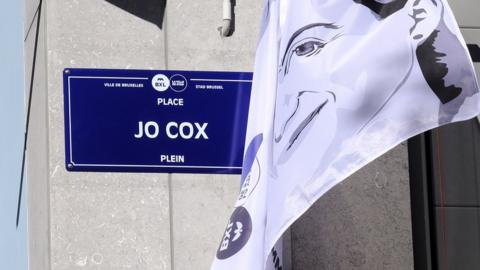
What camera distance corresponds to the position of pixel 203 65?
35.1ft

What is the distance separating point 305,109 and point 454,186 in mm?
2172

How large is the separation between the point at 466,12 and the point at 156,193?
103 inches

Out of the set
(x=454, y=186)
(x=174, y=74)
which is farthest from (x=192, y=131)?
(x=454, y=186)

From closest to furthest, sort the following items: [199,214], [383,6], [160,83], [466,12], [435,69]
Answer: [435,69] → [383,6] → [160,83] → [199,214] → [466,12]

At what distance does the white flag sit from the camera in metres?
8.71

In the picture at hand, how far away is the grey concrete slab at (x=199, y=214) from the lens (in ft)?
34.2

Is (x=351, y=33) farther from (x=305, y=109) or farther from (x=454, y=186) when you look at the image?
(x=454, y=186)

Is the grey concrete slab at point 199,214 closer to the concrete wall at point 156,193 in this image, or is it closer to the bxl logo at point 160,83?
the concrete wall at point 156,193

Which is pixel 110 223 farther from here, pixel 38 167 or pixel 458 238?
pixel 458 238

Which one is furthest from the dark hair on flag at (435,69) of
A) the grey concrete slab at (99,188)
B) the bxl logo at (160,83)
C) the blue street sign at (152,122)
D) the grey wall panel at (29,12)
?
the grey wall panel at (29,12)

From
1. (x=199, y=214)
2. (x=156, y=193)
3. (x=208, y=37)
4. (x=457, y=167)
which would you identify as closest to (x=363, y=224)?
(x=457, y=167)

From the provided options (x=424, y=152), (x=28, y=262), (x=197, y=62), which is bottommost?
(x=28, y=262)

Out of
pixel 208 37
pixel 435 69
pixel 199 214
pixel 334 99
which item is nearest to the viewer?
pixel 435 69

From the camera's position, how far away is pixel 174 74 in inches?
404
